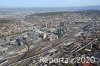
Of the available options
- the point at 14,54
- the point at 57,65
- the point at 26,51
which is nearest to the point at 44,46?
the point at 26,51

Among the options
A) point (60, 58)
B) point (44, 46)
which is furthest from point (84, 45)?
point (60, 58)

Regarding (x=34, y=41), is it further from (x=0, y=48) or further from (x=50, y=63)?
(x=50, y=63)

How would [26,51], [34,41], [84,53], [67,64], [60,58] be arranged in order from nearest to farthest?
[67,64] → [60,58] → [84,53] → [26,51] → [34,41]

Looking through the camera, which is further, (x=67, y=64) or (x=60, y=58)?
(x=60, y=58)

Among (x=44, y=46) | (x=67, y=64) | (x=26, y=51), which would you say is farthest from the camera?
(x=44, y=46)

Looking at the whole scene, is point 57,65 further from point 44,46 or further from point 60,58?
point 44,46

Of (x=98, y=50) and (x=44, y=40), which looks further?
(x=44, y=40)

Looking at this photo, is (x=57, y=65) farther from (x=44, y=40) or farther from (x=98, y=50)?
(x=44, y=40)

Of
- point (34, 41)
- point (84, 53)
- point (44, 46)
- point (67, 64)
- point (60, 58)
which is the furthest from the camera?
point (34, 41)

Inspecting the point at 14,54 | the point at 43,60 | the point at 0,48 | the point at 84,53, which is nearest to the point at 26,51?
the point at 14,54
